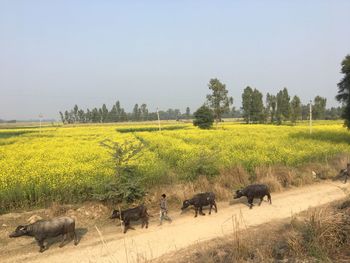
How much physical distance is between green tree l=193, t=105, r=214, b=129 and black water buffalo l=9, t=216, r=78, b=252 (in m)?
53.8

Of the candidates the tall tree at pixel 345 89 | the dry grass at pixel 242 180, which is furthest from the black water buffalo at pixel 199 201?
the tall tree at pixel 345 89

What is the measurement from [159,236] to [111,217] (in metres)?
1.76

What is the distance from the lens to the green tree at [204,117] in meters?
62.8

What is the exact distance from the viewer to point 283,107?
299ft

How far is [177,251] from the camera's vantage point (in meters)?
8.64

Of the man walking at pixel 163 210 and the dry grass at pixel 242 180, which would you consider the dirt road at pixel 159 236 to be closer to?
the man walking at pixel 163 210

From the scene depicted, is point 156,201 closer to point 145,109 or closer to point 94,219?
point 94,219

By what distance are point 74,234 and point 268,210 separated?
6.49 metres

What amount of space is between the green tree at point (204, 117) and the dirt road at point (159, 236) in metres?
49.6

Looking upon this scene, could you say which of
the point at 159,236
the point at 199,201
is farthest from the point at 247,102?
the point at 159,236

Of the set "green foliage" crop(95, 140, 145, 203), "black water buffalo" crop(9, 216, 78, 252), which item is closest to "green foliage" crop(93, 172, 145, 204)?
"green foliage" crop(95, 140, 145, 203)

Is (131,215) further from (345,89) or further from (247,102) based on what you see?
(247,102)

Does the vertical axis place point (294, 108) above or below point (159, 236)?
above

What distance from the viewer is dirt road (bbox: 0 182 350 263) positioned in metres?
8.72
